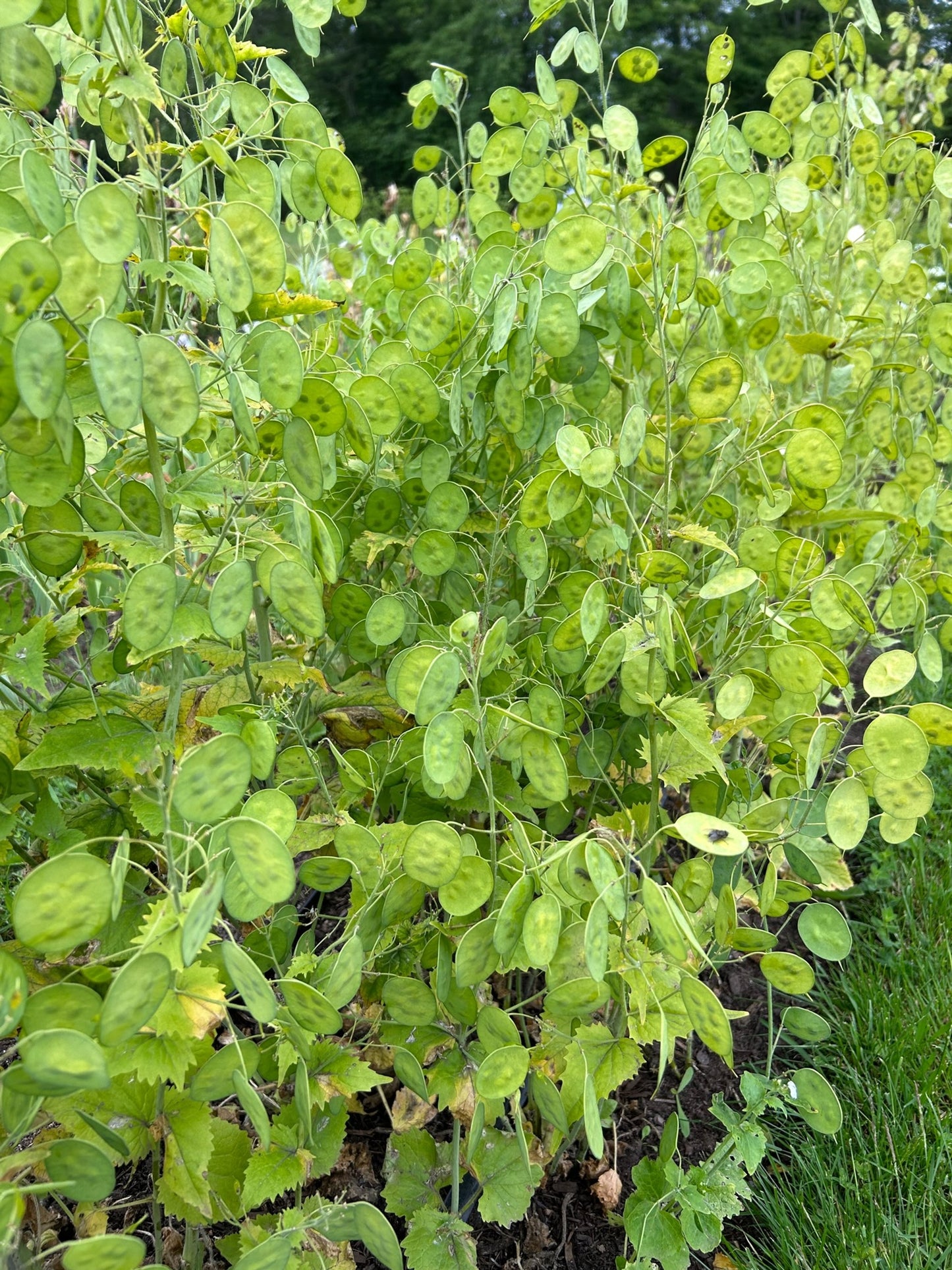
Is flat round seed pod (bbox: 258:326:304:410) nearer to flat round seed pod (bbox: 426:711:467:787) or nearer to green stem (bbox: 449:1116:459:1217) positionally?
flat round seed pod (bbox: 426:711:467:787)

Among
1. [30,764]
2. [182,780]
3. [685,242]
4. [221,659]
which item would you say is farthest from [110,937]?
[685,242]

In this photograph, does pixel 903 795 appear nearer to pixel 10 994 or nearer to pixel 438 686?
pixel 438 686

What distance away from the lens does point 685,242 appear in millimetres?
1102

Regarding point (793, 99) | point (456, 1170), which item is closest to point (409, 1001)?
point (456, 1170)

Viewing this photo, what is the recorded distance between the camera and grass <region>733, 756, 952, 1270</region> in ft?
3.98

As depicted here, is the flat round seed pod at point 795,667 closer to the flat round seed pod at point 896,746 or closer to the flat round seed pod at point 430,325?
the flat round seed pod at point 896,746

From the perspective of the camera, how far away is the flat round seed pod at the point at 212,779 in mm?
603

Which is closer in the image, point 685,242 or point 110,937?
point 110,937

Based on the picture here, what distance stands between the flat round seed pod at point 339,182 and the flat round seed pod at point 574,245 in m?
0.20

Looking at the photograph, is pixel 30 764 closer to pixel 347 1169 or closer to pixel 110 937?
pixel 110 937

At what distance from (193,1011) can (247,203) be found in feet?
2.11

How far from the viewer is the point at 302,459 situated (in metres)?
0.80

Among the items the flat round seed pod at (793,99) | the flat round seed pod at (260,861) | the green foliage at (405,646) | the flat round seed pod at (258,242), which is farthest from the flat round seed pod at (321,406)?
the flat round seed pod at (793,99)

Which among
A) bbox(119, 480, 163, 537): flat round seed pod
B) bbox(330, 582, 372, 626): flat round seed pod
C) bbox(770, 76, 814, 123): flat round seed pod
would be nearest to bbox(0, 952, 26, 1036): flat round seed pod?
bbox(119, 480, 163, 537): flat round seed pod
